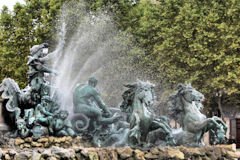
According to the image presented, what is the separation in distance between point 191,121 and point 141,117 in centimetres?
177

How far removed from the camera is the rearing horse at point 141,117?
9273 mm

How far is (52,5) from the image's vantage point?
27266mm

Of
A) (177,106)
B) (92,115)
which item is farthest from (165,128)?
(92,115)

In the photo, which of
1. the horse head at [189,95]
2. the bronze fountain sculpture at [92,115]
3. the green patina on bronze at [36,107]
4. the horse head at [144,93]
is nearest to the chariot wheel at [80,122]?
the bronze fountain sculpture at [92,115]

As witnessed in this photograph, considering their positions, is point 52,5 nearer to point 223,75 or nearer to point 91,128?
point 223,75

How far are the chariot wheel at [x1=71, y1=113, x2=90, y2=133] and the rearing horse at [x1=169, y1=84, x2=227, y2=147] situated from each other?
2287 millimetres

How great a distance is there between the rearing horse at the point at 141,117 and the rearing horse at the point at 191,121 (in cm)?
93

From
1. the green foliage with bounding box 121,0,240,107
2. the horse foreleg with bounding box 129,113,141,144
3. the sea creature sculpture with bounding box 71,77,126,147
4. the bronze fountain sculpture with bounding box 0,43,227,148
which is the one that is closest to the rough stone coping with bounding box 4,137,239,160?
the horse foreleg with bounding box 129,113,141,144

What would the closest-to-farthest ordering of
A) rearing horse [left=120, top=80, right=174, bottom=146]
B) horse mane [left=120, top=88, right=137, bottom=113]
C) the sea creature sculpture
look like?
rearing horse [left=120, top=80, right=174, bottom=146]
horse mane [left=120, top=88, right=137, bottom=113]
the sea creature sculpture

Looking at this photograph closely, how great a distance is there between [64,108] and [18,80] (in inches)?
586

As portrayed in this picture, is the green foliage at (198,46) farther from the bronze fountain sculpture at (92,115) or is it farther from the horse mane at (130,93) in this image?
the horse mane at (130,93)

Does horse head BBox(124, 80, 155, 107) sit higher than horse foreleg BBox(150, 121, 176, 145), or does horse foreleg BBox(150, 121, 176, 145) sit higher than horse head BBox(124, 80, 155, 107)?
horse head BBox(124, 80, 155, 107)

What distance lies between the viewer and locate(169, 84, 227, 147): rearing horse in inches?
406

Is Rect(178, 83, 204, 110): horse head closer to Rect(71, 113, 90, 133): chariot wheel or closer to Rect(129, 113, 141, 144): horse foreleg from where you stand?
Rect(129, 113, 141, 144): horse foreleg
